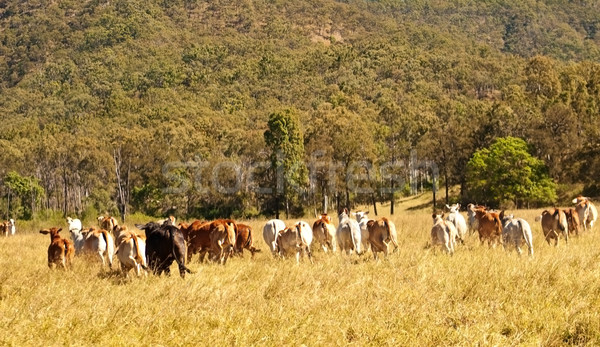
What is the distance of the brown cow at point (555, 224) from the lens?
15633mm

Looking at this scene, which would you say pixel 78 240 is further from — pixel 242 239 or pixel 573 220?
pixel 573 220

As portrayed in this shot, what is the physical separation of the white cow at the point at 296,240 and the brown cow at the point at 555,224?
247 inches

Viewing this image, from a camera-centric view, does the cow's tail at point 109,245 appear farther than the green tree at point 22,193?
No

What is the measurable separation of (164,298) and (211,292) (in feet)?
2.30

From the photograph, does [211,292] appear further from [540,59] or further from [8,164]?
[540,59]

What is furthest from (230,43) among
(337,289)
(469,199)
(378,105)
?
(337,289)

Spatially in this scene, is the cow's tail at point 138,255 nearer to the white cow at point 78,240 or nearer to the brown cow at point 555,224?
the white cow at point 78,240

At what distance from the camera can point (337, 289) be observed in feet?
30.0

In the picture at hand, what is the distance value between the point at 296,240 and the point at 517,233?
5075mm

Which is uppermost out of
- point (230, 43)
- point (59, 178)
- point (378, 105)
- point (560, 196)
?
point (230, 43)

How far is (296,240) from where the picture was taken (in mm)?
14328

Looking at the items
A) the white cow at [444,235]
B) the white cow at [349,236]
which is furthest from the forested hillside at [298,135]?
the white cow at [444,235]

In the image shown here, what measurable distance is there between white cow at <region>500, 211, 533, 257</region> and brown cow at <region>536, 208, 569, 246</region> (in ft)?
7.13

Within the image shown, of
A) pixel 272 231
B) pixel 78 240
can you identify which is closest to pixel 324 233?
pixel 272 231
